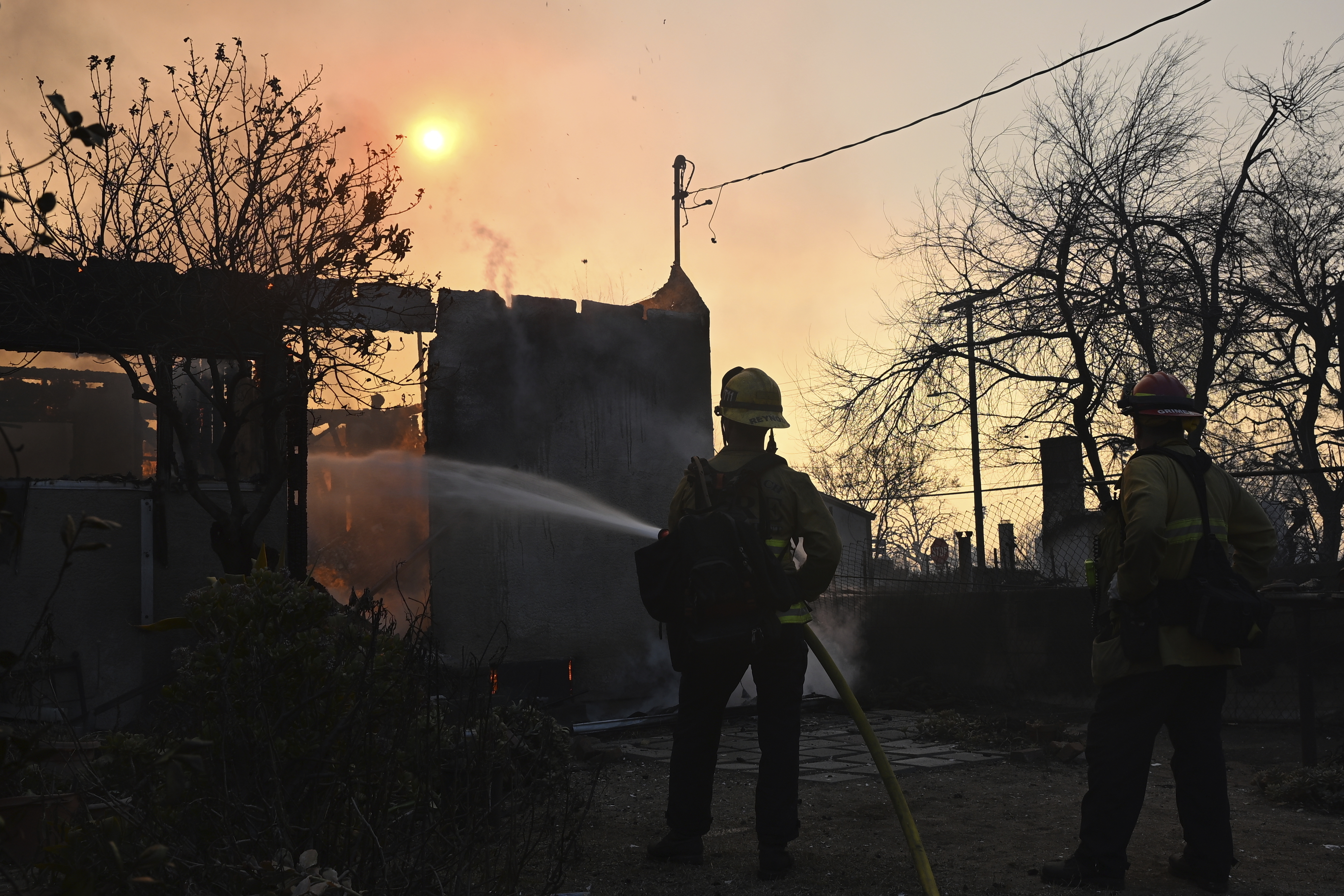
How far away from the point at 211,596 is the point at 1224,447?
12.6 metres

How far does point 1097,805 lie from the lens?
13.9 ft

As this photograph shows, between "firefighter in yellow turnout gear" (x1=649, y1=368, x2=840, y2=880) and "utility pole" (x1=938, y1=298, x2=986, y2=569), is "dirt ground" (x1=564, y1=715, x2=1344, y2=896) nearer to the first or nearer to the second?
"firefighter in yellow turnout gear" (x1=649, y1=368, x2=840, y2=880)

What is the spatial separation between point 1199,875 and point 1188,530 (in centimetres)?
136

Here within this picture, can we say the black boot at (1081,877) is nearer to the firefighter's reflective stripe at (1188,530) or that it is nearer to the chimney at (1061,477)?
the firefighter's reflective stripe at (1188,530)

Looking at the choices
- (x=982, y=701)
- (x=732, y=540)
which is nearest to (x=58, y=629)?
(x=732, y=540)

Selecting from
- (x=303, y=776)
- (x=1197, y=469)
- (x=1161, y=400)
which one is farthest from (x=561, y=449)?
(x=303, y=776)

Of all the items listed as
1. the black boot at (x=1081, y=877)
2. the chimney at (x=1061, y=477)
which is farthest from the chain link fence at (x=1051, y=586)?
the black boot at (x=1081, y=877)

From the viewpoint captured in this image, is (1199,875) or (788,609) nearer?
(1199,875)

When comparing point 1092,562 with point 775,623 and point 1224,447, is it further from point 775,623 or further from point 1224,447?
point 1224,447

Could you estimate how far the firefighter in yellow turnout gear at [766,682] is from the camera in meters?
4.65

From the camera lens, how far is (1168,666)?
4.21 metres

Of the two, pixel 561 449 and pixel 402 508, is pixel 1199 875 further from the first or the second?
pixel 402 508

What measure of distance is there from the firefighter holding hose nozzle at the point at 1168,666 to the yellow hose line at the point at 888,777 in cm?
60

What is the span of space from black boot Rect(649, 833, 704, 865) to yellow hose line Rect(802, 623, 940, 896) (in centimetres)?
89
